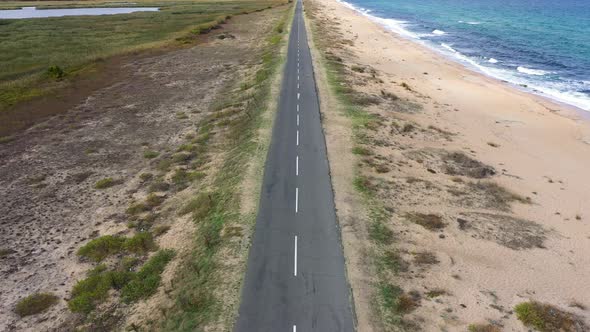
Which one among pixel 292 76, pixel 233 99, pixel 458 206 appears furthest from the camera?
pixel 292 76

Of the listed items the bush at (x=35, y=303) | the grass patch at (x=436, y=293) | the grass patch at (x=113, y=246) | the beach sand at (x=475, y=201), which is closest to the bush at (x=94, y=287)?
the bush at (x=35, y=303)

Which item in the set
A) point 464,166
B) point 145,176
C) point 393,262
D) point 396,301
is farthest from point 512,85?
point 145,176

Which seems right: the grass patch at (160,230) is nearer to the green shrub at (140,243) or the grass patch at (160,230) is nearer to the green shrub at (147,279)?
the green shrub at (140,243)

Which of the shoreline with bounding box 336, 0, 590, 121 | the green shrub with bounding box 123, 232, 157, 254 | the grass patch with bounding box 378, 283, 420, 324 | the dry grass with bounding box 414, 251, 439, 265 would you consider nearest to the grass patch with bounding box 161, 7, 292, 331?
the green shrub with bounding box 123, 232, 157, 254

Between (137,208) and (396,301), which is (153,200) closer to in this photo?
(137,208)

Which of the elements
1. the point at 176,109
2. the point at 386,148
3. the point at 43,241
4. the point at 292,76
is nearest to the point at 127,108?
the point at 176,109

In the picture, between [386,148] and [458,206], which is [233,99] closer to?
[386,148]

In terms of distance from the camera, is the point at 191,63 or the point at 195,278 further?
the point at 191,63
